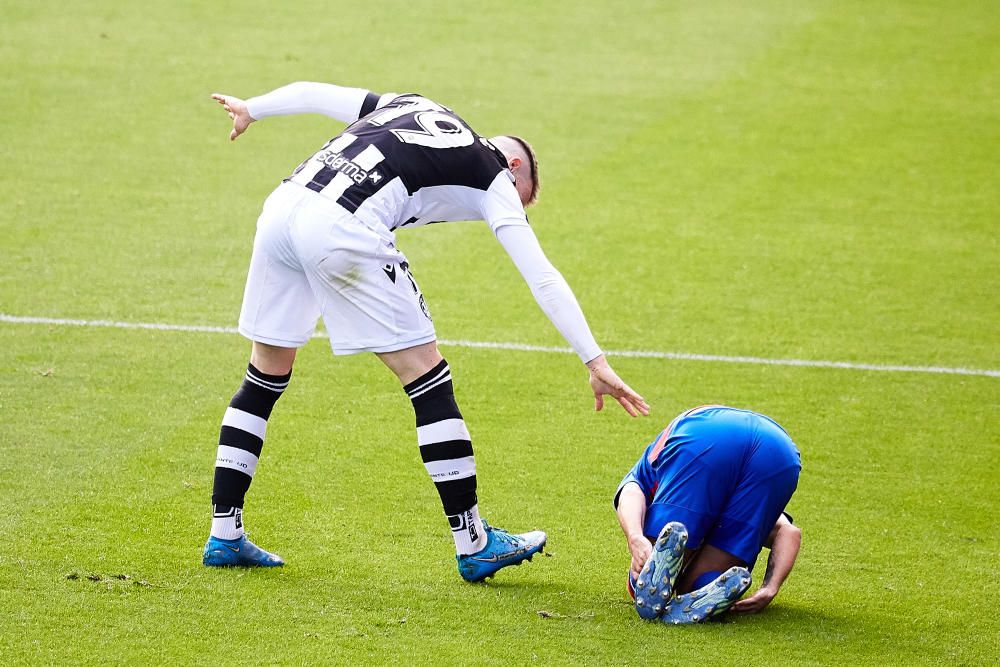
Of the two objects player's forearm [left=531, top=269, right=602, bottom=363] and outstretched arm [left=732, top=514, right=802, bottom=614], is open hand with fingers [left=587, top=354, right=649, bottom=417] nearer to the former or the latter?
player's forearm [left=531, top=269, right=602, bottom=363]

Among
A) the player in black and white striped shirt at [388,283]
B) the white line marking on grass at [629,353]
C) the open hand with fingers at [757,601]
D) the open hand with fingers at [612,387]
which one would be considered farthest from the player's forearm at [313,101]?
the white line marking on grass at [629,353]

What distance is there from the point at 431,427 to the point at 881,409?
2.97 meters

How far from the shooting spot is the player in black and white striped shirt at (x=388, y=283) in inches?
166

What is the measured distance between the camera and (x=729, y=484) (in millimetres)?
4266

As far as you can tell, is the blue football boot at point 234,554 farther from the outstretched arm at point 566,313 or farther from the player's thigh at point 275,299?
the outstretched arm at point 566,313

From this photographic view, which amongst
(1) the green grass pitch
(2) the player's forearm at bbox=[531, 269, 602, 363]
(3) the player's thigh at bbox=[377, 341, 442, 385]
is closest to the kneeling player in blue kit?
(1) the green grass pitch

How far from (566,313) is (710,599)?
3.24 feet

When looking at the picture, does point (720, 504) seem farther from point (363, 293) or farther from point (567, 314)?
point (363, 293)

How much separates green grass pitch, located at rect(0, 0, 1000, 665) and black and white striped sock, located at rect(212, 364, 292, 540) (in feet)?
0.66

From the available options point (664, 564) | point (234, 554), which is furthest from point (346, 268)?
point (664, 564)

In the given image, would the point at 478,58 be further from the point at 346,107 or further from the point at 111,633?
the point at 111,633

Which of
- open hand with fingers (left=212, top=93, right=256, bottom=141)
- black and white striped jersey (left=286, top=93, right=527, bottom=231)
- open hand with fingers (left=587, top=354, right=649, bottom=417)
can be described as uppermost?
black and white striped jersey (left=286, top=93, right=527, bottom=231)

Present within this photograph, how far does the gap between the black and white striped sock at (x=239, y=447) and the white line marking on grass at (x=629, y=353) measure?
8.39 feet

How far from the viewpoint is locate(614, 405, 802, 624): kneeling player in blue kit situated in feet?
13.9
